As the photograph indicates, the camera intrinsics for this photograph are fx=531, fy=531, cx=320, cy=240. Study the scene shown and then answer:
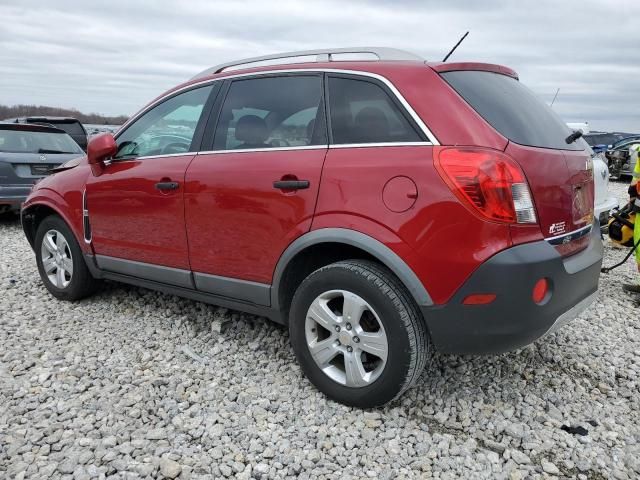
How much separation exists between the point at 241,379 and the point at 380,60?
1956 mm

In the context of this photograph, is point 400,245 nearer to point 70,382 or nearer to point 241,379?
point 241,379

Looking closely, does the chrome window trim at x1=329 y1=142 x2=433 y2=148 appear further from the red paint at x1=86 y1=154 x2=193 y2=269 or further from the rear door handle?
the red paint at x1=86 y1=154 x2=193 y2=269

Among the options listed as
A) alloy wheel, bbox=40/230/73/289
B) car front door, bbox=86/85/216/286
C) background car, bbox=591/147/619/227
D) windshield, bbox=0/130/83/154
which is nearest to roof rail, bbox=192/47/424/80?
car front door, bbox=86/85/216/286

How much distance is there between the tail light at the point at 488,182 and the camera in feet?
7.43

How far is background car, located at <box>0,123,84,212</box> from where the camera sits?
772cm

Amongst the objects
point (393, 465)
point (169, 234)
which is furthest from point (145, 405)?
point (393, 465)

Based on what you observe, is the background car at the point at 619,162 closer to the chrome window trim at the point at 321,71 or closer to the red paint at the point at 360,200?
the red paint at the point at 360,200

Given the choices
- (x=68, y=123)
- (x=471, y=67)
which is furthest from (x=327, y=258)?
(x=68, y=123)

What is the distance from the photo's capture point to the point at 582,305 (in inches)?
107

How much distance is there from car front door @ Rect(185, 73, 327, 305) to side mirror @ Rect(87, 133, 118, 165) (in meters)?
0.85

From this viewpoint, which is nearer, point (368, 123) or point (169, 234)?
point (368, 123)

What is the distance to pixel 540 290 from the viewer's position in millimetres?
2350

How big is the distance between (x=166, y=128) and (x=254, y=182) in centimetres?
112

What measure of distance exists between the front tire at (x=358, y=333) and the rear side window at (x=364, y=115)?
0.63 m
